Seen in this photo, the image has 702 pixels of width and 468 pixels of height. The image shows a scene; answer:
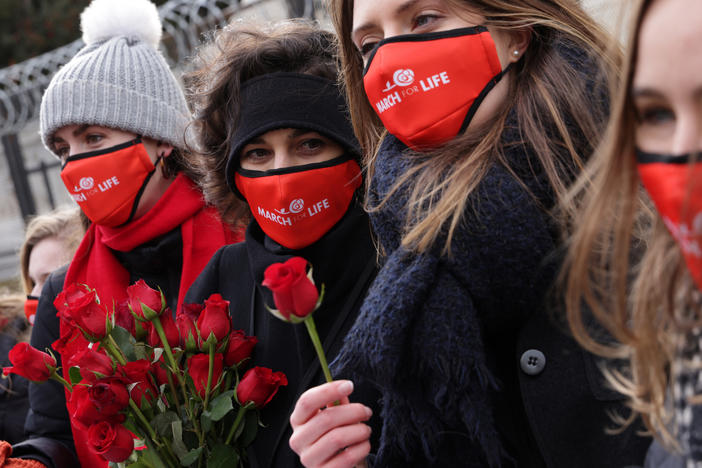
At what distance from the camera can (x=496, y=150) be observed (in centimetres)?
167

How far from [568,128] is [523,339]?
0.50 metres

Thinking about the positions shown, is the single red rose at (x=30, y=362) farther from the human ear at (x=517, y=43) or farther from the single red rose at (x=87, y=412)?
the human ear at (x=517, y=43)

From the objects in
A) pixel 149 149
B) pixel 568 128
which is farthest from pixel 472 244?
pixel 149 149

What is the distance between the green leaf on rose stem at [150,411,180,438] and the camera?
1715 mm

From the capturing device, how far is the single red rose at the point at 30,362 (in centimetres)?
170

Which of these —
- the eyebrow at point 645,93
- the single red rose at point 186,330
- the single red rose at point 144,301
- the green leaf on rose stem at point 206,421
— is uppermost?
the eyebrow at point 645,93

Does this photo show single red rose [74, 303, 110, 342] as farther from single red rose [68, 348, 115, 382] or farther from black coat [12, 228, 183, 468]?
black coat [12, 228, 183, 468]

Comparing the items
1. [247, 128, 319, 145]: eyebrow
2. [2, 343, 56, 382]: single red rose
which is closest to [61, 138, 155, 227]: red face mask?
[247, 128, 319, 145]: eyebrow

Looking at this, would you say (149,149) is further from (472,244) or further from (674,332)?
(674,332)

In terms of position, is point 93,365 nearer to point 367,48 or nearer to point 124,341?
point 124,341

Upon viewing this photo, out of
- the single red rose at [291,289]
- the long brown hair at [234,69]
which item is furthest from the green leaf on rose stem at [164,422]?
the long brown hair at [234,69]

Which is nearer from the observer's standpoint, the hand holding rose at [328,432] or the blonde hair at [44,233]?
the hand holding rose at [328,432]

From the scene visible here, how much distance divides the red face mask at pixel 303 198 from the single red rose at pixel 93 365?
716 mm

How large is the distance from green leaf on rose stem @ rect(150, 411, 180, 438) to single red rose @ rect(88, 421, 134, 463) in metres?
0.07
